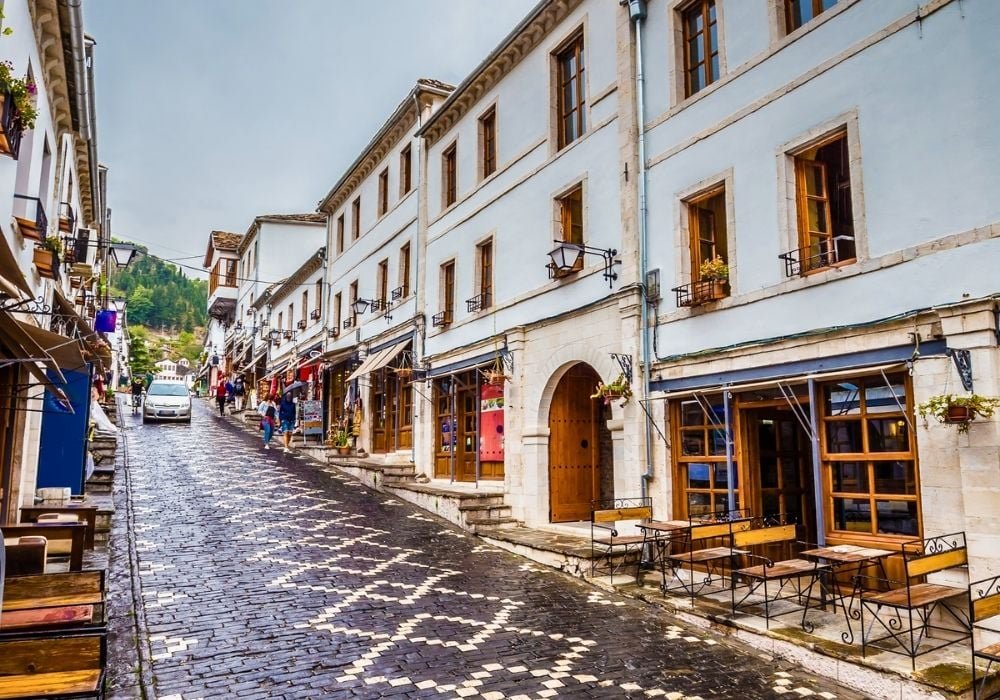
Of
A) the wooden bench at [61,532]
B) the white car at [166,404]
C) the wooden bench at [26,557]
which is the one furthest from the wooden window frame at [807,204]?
the white car at [166,404]

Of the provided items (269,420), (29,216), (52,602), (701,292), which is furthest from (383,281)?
(52,602)

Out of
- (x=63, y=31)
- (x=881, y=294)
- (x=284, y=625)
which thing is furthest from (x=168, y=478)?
(x=881, y=294)

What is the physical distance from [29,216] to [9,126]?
357 cm

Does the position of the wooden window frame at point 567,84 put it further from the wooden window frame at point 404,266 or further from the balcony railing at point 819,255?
the wooden window frame at point 404,266

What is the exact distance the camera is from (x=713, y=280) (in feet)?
29.9

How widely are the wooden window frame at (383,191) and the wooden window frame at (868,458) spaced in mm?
15392

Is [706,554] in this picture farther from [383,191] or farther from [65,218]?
[383,191]

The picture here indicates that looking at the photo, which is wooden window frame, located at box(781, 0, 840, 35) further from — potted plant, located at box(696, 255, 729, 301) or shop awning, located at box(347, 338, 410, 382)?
shop awning, located at box(347, 338, 410, 382)

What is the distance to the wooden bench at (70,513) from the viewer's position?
8781 millimetres

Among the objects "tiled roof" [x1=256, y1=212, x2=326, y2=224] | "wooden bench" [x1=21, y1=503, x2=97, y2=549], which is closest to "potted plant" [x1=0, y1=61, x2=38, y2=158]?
"wooden bench" [x1=21, y1=503, x2=97, y2=549]

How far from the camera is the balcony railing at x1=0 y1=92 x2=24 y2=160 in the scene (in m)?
6.24

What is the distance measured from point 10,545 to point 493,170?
36.7 ft

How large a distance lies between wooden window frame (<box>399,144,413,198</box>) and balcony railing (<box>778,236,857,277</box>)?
1278 cm

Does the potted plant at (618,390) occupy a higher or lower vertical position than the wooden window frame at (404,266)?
lower
